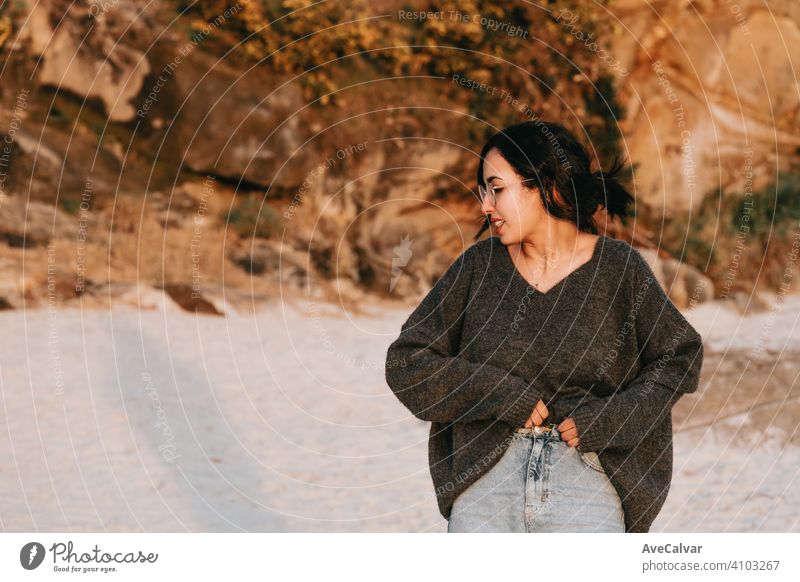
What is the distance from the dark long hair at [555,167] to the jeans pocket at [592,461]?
574 millimetres

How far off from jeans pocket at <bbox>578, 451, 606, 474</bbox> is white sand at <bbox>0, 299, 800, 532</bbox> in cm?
298

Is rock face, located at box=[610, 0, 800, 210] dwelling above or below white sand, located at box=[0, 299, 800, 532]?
above

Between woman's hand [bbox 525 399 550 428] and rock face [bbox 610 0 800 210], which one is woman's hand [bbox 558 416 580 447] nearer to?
woman's hand [bbox 525 399 550 428]

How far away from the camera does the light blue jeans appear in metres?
2.24

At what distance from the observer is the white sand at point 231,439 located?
5254 millimetres

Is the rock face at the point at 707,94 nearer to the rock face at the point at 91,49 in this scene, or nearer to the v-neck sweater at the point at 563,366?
the rock face at the point at 91,49

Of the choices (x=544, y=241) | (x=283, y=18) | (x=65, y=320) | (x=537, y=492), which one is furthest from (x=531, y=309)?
(x=283, y=18)

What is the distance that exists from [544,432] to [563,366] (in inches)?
6.4

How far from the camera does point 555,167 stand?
238 centimetres

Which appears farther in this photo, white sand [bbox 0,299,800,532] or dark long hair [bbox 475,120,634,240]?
white sand [bbox 0,299,800,532]
